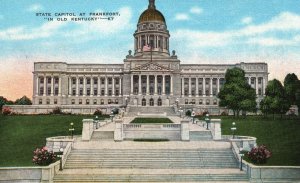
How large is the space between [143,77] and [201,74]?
16.2m

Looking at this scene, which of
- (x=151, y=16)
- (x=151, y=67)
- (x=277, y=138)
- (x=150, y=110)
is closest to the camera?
(x=277, y=138)

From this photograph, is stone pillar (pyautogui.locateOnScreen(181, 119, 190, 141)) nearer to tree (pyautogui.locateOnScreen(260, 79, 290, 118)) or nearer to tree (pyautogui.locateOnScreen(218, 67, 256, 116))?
tree (pyautogui.locateOnScreen(260, 79, 290, 118))

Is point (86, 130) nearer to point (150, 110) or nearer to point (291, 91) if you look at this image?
point (291, 91)

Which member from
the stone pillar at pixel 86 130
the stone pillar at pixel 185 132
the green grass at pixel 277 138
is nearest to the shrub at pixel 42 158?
the stone pillar at pixel 86 130

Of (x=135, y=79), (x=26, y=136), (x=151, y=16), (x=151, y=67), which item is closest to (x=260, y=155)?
(x=26, y=136)

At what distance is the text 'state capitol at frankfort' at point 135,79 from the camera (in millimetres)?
106312

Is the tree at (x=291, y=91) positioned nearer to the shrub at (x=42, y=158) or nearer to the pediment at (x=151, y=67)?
the pediment at (x=151, y=67)

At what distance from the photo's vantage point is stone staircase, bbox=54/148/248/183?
25156 mm

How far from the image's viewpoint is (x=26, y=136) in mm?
38875

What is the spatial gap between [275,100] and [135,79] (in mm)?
47517

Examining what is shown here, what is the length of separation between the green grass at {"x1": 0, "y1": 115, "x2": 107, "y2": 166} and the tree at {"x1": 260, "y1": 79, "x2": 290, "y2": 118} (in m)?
29.6

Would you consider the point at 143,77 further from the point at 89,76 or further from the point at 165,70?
the point at 89,76

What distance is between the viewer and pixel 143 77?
10462cm

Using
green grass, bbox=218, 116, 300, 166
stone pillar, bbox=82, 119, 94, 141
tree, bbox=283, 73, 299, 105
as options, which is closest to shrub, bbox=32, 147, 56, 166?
stone pillar, bbox=82, 119, 94, 141
